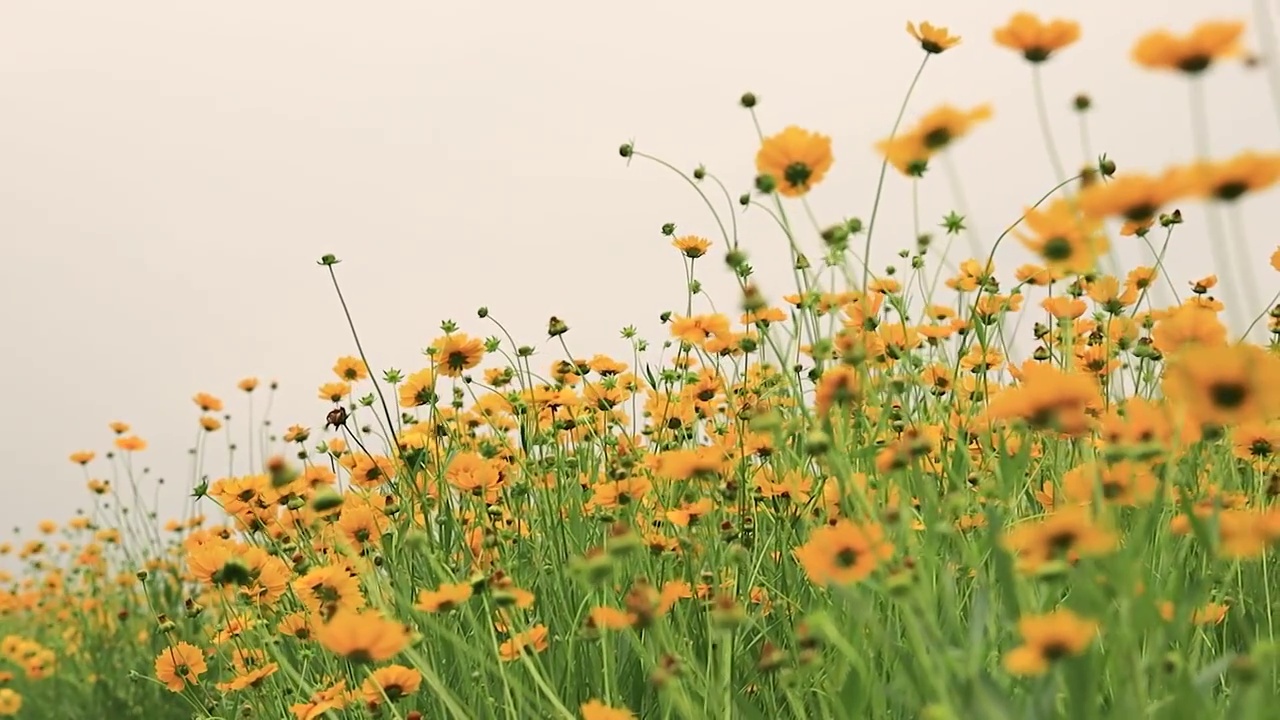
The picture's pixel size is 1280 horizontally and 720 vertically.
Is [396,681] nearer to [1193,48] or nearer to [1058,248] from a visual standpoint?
[1058,248]

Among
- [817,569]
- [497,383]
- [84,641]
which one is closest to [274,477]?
[817,569]

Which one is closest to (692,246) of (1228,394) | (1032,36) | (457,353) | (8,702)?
(457,353)

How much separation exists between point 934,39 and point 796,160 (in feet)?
1.46

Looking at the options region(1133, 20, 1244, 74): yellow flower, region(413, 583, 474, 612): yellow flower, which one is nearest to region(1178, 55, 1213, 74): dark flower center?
region(1133, 20, 1244, 74): yellow flower

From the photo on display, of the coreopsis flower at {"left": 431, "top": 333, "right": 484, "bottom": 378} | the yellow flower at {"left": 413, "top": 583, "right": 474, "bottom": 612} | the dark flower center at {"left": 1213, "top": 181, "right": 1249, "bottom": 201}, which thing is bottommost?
the yellow flower at {"left": 413, "top": 583, "right": 474, "bottom": 612}

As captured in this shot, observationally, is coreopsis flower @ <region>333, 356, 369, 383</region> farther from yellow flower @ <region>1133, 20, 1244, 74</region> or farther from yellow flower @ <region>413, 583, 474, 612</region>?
yellow flower @ <region>1133, 20, 1244, 74</region>

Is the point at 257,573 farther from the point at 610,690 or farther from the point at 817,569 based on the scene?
the point at 817,569

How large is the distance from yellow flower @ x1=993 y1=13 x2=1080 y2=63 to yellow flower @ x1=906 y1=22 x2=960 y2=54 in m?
0.28

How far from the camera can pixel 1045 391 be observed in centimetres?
78

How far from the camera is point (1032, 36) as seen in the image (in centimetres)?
117

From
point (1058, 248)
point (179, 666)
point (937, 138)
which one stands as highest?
point (937, 138)

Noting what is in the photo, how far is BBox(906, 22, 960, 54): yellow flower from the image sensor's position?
146 cm

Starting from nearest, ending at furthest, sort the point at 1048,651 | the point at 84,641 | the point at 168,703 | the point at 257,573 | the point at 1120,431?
the point at 1048,651 < the point at 1120,431 < the point at 257,573 < the point at 168,703 < the point at 84,641

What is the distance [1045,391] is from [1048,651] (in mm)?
196
